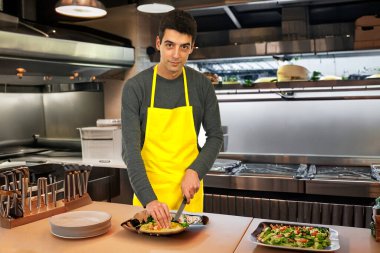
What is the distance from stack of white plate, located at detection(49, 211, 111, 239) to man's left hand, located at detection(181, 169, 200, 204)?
366 millimetres

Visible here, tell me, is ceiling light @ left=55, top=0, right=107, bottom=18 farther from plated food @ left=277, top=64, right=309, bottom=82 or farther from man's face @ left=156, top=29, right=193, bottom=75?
plated food @ left=277, top=64, right=309, bottom=82

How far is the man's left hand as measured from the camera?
184 cm

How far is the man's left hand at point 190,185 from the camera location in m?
1.84

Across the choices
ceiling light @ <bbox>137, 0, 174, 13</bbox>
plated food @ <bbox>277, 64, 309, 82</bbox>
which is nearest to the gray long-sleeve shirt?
ceiling light @ <bbox>137, 0, 174, 13</bbox>

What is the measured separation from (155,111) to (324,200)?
2034mm

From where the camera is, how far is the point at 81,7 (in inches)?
115

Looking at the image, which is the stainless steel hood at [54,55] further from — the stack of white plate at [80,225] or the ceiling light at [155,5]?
the stack of white plate at [80,225]

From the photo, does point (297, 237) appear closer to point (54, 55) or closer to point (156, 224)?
point (156, 224)


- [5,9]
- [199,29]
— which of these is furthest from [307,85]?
[5,9]

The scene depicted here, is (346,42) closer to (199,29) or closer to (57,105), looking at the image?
(199,29)

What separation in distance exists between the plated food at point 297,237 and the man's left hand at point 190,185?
0.33 m

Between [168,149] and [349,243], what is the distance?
1006mm

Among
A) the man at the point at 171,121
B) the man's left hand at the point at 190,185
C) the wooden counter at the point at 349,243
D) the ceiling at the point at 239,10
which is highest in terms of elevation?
the ceiling at the point at 239,10

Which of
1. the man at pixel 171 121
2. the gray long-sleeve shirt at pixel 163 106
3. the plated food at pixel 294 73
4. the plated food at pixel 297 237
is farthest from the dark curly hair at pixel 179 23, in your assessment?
the plated food at pixel 294 73
